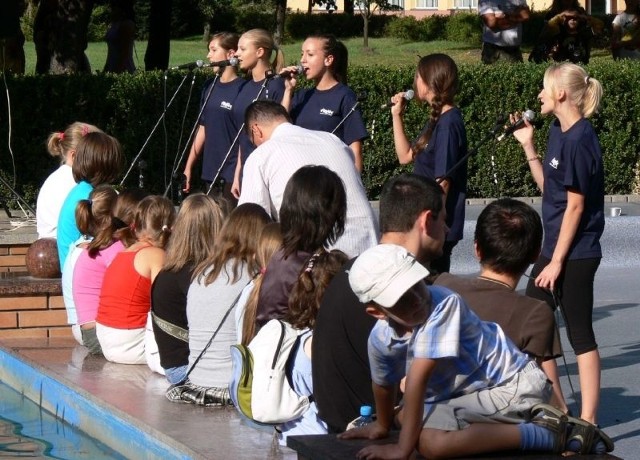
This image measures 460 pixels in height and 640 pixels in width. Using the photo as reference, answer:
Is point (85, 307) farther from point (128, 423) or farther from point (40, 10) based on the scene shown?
point (40, 10)

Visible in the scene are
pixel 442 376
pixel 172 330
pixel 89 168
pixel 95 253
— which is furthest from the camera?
pixel 89 168

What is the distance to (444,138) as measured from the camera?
20.5ft

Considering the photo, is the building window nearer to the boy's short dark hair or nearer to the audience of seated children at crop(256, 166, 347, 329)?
the boy's short dark hair

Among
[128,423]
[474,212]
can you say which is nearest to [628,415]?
[128,423]

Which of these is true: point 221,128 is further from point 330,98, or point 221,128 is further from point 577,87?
point 577,87

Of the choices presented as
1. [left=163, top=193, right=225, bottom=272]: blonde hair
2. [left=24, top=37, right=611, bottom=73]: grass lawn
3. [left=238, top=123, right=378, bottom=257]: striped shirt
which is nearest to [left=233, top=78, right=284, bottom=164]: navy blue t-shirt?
[left=238, top=123, right=378, bottom=257]: striped shirt

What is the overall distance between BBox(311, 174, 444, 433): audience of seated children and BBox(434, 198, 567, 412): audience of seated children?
0.27 m

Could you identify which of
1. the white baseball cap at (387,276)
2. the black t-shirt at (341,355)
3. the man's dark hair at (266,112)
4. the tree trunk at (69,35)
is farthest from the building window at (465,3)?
the white baseball cap at (387,276)

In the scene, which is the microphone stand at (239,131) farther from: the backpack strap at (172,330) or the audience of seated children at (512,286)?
the audience of seated children at (512,286)

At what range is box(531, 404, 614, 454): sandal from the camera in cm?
377

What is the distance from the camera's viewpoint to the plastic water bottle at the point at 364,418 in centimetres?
421

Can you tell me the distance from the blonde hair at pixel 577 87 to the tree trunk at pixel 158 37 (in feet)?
47.9

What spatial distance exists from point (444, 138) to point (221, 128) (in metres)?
2.73

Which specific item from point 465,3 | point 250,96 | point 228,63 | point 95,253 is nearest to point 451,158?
point 95,253
